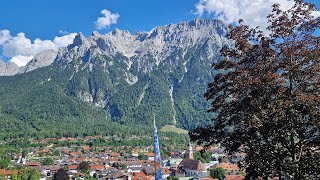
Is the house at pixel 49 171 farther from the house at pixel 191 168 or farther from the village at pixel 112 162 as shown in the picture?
the house at pixel 191 168

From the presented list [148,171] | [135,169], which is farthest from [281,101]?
[135,169]

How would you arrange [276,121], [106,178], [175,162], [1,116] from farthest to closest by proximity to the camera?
[1,116] < [175,162] < [106,178] < [276,121]

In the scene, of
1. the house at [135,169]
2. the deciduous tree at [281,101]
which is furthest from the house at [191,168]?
the deciduous tree at [281,101]

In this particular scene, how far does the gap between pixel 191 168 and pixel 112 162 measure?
27619mm

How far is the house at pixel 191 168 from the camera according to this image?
82.1 meters

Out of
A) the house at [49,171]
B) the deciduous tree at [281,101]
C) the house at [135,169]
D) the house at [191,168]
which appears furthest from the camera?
the house at [135,169]

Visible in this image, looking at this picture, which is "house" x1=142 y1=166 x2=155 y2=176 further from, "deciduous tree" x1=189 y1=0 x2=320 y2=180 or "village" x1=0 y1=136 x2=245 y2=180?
"deciduous tree" x1=189 y1=0 x2=320 y2=180

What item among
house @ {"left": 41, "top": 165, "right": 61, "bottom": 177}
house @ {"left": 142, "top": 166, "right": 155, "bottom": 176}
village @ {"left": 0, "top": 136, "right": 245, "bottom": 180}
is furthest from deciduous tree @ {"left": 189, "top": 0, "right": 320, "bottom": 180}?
house @ {"left": 41, "top": 165, "right": 61, "bottom": 177}

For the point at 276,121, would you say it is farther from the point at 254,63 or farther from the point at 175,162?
the point at 175,162

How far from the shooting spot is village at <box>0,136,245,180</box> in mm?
76125

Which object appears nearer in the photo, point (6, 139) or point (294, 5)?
point (294, 5)

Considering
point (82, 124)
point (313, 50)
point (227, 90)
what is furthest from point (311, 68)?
point (82, 124)

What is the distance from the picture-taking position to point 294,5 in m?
11.7

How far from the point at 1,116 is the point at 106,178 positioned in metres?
132
